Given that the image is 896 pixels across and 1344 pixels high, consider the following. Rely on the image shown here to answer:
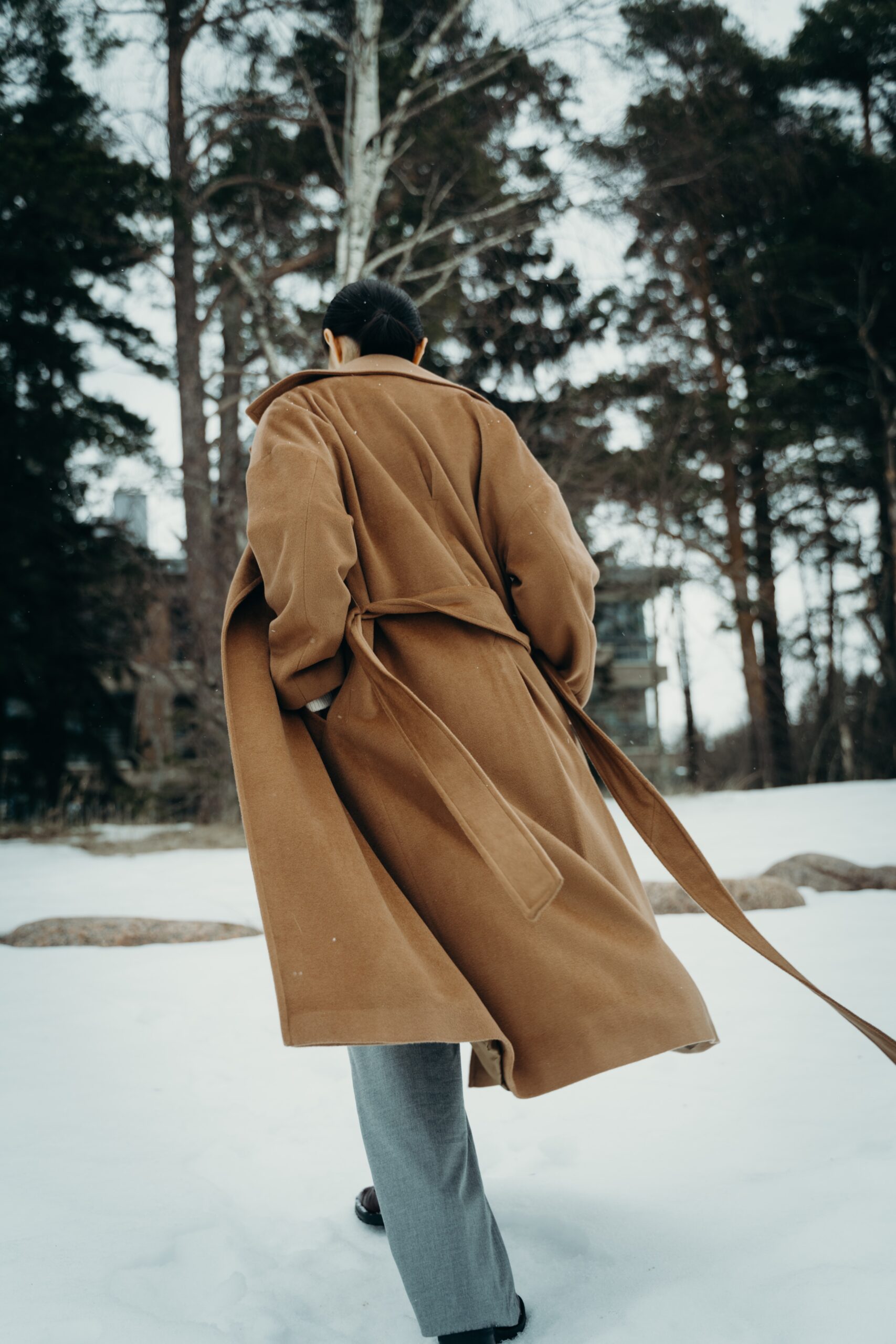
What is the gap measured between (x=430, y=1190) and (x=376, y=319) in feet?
4.69

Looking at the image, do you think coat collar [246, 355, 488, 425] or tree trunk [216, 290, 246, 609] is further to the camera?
tree trunk [216, 290, 246, 609]

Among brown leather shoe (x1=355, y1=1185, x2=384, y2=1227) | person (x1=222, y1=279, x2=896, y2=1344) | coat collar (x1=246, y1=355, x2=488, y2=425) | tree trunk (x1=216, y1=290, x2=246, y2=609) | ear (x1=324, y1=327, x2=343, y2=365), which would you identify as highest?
tree trunk (x1=216, y1=290, x2=246, y2=609)

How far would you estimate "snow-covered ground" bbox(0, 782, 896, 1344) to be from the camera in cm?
145

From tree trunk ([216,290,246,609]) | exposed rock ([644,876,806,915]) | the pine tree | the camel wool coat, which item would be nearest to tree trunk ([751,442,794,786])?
tree trunk ([216,290,246,609])

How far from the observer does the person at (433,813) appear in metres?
1.20

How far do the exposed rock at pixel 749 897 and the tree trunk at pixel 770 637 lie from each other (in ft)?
31.1

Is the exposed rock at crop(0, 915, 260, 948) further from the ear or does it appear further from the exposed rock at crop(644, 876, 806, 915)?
the ear

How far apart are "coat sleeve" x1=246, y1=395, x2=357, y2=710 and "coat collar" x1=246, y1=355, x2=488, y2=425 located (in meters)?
0.18

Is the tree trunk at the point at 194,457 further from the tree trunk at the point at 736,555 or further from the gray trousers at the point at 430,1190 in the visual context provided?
the gray trousers at the point at 430,1190

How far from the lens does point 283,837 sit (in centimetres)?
123

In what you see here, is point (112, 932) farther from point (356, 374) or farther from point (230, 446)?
point (230, 446)

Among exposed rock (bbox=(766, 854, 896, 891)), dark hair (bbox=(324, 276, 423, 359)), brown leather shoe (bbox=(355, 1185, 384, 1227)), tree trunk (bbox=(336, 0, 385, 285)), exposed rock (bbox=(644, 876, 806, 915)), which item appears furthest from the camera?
tree trunk (bbox=(336, 0, 385, 285))

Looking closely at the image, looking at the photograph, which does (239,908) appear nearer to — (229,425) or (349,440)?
(349,440)

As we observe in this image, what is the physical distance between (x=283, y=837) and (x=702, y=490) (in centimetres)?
1229
